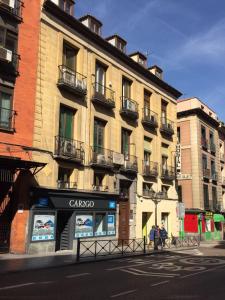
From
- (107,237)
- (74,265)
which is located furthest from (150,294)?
(107,237)

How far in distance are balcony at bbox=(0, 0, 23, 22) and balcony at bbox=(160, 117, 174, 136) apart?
52.4 feet

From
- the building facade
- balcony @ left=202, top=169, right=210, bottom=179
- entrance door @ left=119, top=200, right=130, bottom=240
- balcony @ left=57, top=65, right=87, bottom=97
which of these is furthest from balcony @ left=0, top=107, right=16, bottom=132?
balcony @ left=202, top=169, right=210, bottom=179

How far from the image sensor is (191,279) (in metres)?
12.0

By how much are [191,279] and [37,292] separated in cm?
530

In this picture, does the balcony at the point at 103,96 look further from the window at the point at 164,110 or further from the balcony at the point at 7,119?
the window at the point at 164,110

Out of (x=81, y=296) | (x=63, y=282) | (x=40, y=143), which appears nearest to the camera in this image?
(x=81, y=296)

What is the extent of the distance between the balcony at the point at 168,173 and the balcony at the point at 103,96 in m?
8.51

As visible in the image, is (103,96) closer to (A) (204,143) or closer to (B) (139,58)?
(B) (139,58)

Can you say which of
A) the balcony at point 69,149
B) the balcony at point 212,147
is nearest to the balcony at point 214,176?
the balcony at point 212,147

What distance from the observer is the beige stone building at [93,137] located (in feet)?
66.5

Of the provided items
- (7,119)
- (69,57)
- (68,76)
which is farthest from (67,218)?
(69,57)

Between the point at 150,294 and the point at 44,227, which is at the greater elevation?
the point at 44,227

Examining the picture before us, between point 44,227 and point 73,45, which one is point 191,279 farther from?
point 73,45

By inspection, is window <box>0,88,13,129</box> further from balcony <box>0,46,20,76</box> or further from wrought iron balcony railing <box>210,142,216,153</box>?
wrought iron balcony railing <box>210,142,216,153</box>
